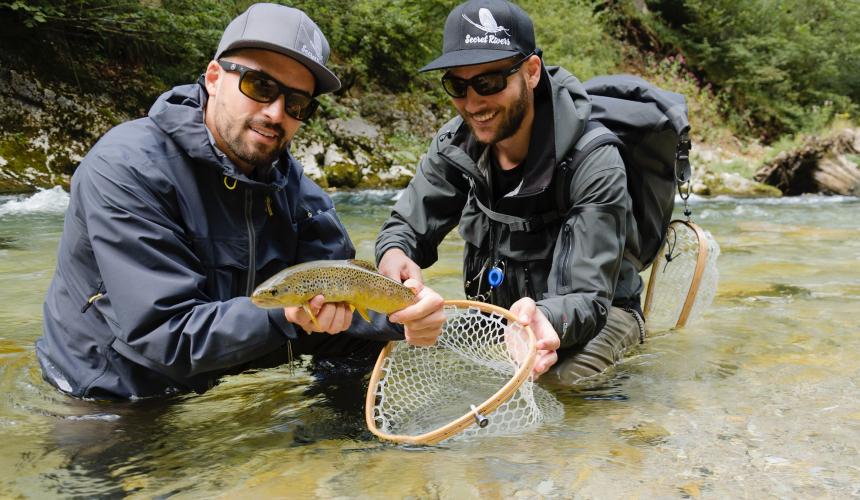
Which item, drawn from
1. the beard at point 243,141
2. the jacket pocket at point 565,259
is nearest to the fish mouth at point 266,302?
the beard at point 243,141

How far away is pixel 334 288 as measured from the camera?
2.61 meters

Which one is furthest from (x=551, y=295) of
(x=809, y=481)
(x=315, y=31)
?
(x=315, y=31)

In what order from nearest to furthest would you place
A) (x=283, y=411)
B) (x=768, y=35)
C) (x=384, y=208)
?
(x=283, y=411) < (x=384, y=208) < (x=768, y=35)

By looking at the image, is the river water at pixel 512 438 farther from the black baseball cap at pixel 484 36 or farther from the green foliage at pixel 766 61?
the green foliage at pixel 766 61

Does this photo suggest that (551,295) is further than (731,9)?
No

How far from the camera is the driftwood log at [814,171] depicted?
1661cm

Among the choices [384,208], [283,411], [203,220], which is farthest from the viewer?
[384,208]

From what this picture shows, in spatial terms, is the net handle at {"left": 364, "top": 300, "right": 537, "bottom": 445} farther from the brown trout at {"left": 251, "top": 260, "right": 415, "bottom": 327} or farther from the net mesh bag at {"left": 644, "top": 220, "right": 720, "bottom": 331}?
the net mesh bag at {"left": 644, "top": 220, "right": 720, "bottom": 331}

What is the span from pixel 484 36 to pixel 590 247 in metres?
1.17

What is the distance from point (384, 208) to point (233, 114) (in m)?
9.23

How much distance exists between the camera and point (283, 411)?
341 centimetres

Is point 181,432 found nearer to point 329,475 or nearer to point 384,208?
point 329,475

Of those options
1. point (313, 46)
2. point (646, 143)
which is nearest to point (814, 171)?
point (646, 143)

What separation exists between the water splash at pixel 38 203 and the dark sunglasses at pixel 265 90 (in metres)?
8.03
